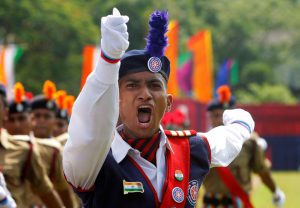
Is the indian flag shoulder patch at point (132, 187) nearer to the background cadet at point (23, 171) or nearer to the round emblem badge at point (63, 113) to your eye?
the background cadet at point (23, 171)

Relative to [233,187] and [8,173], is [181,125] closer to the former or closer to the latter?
[233,187]

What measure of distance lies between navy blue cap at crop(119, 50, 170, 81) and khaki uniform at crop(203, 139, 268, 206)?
6.68 metres

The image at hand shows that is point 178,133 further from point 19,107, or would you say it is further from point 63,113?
point 63,113

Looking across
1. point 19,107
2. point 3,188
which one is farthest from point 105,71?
point 19,107

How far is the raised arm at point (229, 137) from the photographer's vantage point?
16.7 feet

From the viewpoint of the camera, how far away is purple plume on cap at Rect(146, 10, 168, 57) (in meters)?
4.60

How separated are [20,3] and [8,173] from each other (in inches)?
1212

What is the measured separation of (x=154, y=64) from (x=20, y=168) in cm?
366

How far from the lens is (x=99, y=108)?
4066 mm

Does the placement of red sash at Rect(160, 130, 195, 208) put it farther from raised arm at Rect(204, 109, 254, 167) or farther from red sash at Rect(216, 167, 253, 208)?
red sash at Rect(216, 167, 253, 208)

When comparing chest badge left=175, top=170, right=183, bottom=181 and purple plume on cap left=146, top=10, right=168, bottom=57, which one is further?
chest badge left=175, top=170, right=183, bottom=181

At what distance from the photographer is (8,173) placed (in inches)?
314

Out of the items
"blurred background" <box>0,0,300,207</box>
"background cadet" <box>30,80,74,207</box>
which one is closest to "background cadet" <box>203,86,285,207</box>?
"background cadet" <box>30,80,74,207</box>

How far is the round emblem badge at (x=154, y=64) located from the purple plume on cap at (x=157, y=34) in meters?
0.04
